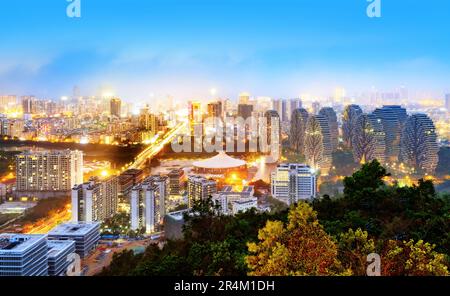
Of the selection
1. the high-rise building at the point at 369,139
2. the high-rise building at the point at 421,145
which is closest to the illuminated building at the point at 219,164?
the high-rise building at the point at 369,139

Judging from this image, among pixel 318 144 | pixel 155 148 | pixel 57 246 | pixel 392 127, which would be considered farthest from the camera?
pixel 318 144

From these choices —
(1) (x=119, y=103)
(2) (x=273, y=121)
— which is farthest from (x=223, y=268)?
(2) (x=273, y=121)

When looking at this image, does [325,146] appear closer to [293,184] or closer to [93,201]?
[293,184]

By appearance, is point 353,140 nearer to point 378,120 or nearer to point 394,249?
point 378,120

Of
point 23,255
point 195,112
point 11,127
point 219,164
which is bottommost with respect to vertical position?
point 23,255

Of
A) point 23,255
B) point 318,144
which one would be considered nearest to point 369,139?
point 318,144

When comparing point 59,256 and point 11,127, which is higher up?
point 11,127
